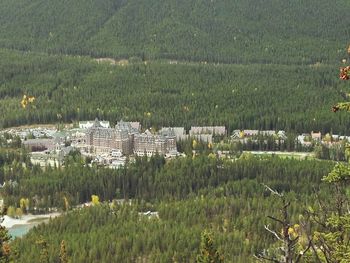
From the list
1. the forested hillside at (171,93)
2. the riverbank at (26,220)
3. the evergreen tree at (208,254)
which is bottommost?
the riverbank at (26,220)

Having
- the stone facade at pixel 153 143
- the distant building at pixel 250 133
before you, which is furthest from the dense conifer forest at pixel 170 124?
the stone facade at pixel 153 143

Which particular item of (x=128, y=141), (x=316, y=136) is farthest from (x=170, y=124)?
(x=316, y=136)

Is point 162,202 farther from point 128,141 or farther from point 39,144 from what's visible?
point 39,144

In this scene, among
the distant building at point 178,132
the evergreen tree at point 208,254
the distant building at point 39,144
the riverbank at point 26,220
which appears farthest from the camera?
the distant building at point 39,144

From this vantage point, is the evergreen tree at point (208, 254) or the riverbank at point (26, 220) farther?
the riverbank at point (26, 220)

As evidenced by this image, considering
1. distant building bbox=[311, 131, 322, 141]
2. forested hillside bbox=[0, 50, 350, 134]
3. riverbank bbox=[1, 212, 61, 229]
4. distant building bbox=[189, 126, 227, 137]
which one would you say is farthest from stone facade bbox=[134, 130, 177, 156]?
riverbank bbox=[1, 212, 61, 229]

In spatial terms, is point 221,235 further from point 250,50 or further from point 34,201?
point 250,50

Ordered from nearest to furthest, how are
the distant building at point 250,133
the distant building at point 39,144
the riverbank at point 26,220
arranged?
the riverbank at point 26,220 < the distant building at point 39,144 < the distant building at point 250,133

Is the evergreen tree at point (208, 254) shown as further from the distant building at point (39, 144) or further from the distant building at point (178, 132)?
the distant building at point (39, 144)

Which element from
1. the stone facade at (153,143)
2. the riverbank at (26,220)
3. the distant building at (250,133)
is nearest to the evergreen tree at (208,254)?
the riverbank at (26,220)

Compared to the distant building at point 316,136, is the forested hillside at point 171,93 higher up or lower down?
higher up
